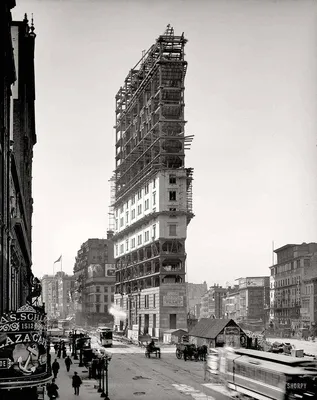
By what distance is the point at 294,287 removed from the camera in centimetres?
13888

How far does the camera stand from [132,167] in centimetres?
11488

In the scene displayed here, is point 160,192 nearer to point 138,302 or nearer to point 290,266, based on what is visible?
point 138,302

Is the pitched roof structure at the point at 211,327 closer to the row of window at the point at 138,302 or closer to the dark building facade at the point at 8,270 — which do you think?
the dark building facade at the point at 8,270

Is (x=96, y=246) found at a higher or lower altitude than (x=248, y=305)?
higher

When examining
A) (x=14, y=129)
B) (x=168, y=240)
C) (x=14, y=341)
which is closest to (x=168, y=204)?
(x=168, y=240)

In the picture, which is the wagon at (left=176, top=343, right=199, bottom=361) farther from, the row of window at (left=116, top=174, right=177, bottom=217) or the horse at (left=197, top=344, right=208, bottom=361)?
the row of window at (left=116, top=174, right=177, bottom=217)

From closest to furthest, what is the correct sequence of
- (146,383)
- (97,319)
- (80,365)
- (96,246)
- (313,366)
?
1. (313,366)
2. (146,383)
3. (80,365)
4. (97,319)
5. (96,246)

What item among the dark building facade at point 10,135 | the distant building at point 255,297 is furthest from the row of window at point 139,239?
the distant building at point 255,297

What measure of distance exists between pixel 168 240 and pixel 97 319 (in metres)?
79.8

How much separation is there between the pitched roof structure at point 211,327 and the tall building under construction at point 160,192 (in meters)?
29.3

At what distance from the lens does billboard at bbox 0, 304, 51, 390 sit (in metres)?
19.7

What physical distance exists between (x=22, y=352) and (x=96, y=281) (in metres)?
153

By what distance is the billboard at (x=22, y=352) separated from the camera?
19.7 m

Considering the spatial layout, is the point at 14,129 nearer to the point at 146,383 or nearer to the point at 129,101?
the point at 146,383
